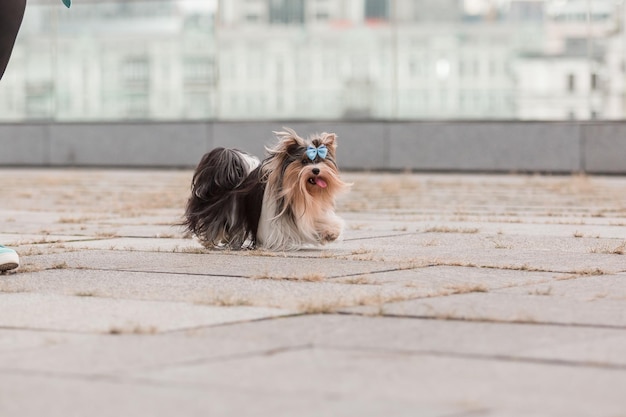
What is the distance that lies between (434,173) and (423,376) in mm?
13647

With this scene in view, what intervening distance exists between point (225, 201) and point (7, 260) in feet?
5.33

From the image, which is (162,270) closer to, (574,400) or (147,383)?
(147,383)

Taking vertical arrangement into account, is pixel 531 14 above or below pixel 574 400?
above

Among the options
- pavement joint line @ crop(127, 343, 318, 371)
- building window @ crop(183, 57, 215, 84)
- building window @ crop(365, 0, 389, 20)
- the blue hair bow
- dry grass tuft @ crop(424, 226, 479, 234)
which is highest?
building window @ crop(365, 0, 389, 20)

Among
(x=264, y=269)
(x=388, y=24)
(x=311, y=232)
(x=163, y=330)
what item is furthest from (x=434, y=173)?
(x=163, y=330)

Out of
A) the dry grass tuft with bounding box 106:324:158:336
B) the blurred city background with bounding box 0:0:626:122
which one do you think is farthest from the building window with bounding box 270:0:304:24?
the dry grass tuft with bounding box 106:324:158:336

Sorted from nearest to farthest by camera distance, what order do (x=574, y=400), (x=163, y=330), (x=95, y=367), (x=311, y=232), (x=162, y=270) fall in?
(x=574, y=400)
(x=95, y=367)
(x=163, y=330)
(x=162, y=270)
(x=311, y=232)

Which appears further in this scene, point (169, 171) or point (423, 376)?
point (169, 171)

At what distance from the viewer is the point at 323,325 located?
389cm

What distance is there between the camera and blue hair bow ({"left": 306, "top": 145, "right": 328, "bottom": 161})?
626 centimetres

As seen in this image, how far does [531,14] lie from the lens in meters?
16.3

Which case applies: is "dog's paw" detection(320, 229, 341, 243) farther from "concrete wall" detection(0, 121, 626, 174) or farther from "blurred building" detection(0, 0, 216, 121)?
"blurred building" detection(0, 0, 216, 121)

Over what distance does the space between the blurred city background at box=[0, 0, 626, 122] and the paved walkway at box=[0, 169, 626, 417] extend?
8643 millimetres

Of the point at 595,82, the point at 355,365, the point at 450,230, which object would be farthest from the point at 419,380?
the point at 595,82
